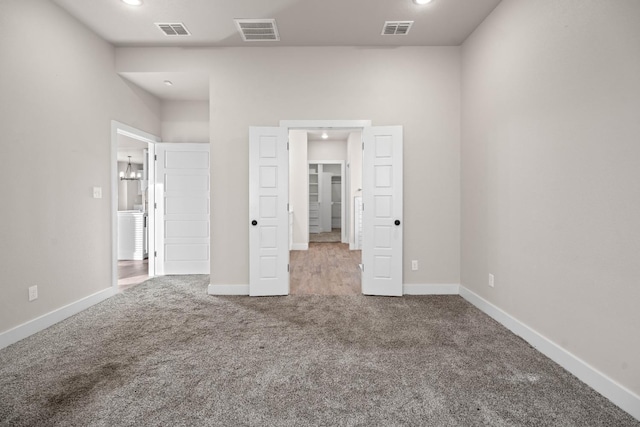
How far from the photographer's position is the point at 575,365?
2.04 metres

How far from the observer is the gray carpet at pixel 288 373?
1645 mm

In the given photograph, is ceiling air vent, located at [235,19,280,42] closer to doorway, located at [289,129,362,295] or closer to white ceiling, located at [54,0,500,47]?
white ceiling, located at [54,0,500,47]

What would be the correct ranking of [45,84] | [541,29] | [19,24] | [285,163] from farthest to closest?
[285,163]
[45,84]
[19,24]
[541,29]

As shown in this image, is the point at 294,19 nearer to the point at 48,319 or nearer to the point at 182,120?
the point at 182,120

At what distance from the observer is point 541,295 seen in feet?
7.91

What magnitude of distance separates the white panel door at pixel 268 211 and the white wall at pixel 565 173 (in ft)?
7.25

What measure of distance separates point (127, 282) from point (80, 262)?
1.19 metres

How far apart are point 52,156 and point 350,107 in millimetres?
3158

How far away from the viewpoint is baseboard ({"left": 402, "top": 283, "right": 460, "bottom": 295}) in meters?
3.81

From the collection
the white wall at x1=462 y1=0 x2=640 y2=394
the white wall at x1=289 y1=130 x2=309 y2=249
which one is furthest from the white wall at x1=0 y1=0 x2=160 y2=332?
the white wall at x1=462 y1=0 x2=640 y2=394

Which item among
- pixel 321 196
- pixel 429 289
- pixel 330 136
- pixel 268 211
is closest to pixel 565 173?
pixel 429 289

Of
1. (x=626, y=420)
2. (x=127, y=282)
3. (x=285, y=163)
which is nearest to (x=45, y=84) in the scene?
(x=285, y=163)

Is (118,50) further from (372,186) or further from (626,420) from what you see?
(626,420)

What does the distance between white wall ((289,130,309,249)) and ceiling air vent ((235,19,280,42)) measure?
152 inches
